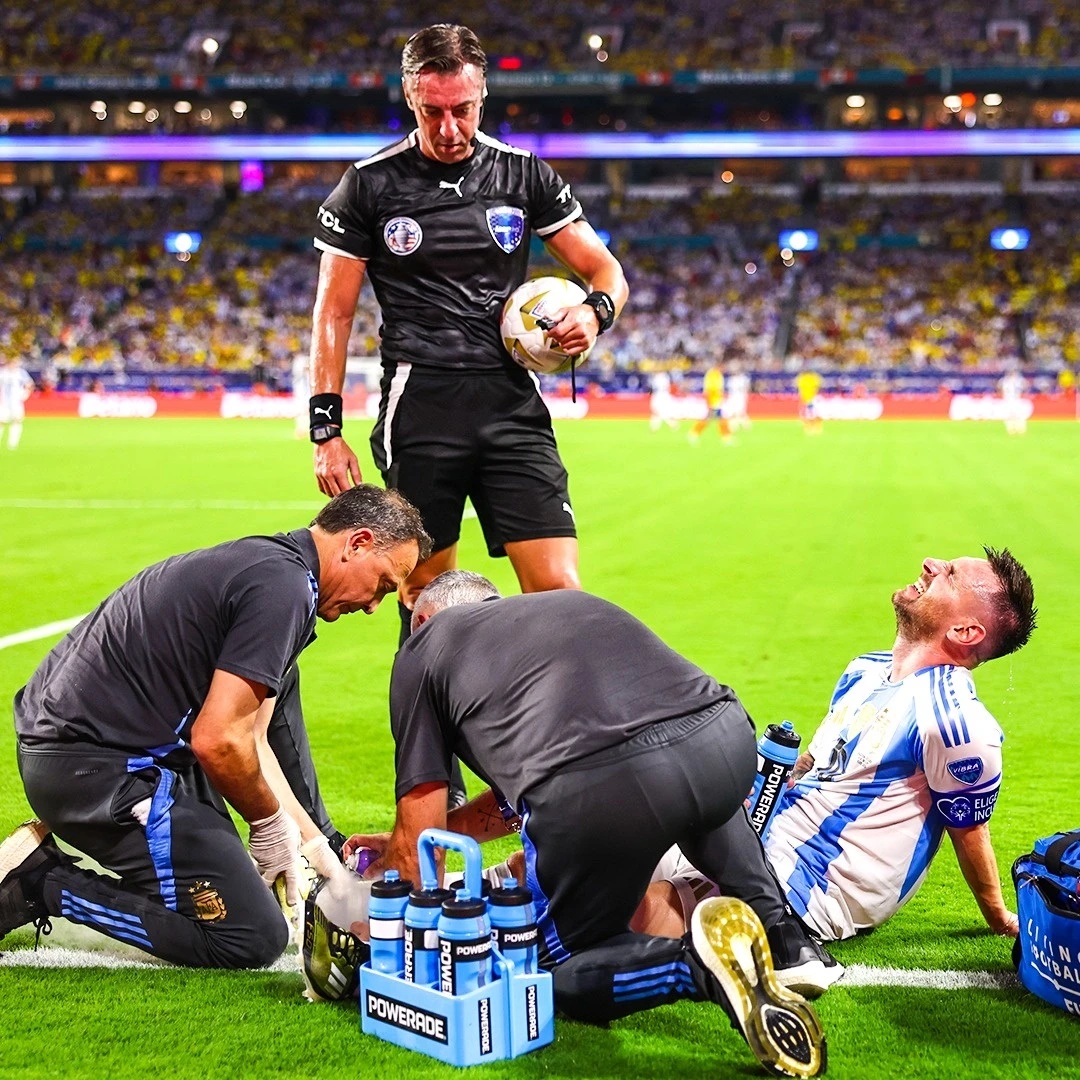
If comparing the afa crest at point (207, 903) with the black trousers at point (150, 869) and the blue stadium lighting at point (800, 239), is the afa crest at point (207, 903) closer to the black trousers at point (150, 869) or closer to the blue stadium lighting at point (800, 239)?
the black trousers at point (150, 869)

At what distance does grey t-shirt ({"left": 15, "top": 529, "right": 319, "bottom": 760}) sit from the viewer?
3842 millimetres

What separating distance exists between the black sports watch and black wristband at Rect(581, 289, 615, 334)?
1079mm

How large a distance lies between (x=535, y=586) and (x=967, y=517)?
1116 cm

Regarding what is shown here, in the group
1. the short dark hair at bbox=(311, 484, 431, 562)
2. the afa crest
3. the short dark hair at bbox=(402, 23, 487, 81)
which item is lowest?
the afa crest

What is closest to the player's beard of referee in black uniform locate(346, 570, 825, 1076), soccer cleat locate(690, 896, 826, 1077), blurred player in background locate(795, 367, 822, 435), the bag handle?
the bag handle

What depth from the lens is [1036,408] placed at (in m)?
41.5

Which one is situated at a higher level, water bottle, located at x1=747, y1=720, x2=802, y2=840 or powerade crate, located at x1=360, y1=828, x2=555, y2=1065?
water bottle, located at x1=747, y1=720, x2=802, y2=840

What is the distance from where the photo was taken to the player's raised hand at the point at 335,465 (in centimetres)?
531

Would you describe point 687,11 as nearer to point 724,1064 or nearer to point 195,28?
point 195,28

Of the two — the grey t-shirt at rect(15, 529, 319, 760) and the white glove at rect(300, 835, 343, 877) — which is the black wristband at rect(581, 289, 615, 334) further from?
the white glove at rect(300, 835, 343, 877)

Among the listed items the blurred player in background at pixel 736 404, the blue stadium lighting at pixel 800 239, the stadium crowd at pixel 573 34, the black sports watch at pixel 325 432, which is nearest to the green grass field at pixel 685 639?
the black sports watch at pixel 325 432

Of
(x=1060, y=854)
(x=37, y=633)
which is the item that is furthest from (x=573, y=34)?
(x=1060, y=854)

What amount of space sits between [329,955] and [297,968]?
1.61 ft

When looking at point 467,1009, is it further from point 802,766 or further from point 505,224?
point 505,224
